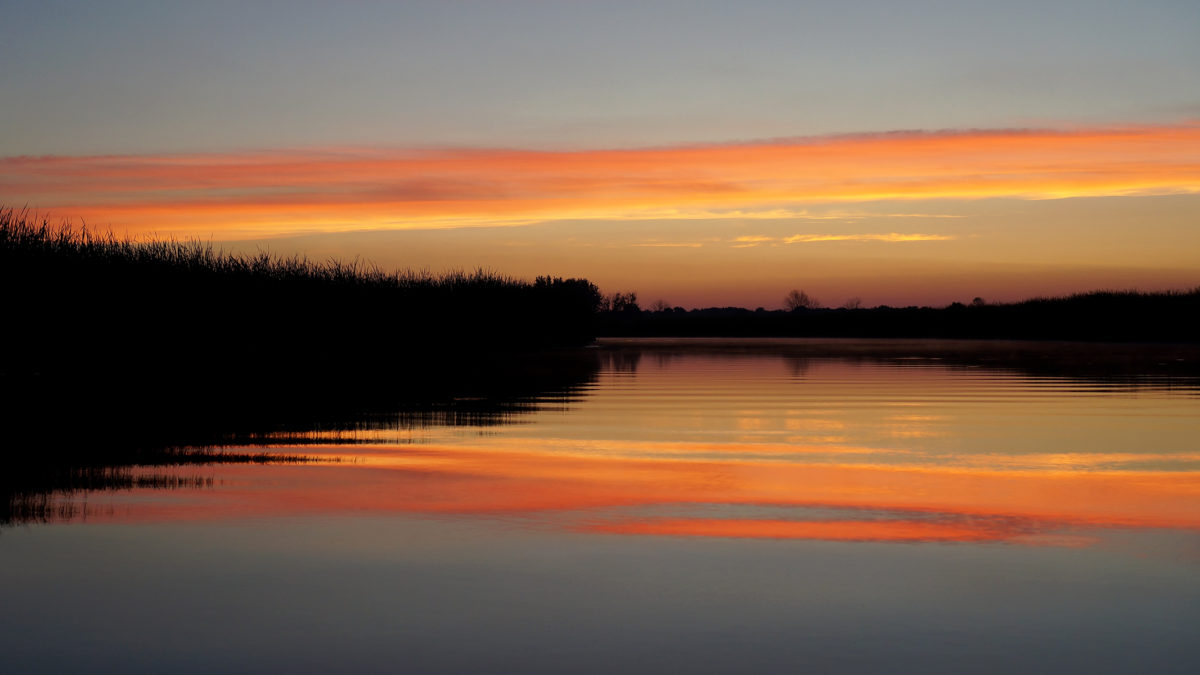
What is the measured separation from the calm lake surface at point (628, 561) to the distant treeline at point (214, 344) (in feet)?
20.0

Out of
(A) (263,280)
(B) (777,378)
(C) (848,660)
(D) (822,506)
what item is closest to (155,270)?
(A) (263,280)

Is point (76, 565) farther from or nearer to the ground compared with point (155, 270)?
nearer to the ground

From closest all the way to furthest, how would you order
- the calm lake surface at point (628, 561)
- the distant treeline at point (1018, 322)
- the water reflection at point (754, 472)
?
1. the calm lake surface at point (628, 561)
2. the water reflection at point (754, 472)
3. the distant treeline at point (1018, 322)

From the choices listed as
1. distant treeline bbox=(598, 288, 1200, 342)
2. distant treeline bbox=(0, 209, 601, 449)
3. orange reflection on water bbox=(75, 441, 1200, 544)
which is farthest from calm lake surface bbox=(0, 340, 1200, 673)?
distant treeline bbox=(598, 288, 1200, 342)

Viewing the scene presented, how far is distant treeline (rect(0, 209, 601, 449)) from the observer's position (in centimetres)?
1800

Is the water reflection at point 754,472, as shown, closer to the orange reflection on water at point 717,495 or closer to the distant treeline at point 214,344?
the orange reflection on water at point 717,495

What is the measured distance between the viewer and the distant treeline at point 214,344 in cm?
1800

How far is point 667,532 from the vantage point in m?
7.62

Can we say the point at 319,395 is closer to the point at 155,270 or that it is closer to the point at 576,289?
the point at 155,270

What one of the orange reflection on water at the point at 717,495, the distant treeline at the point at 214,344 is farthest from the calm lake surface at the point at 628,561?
the distant treeline at the point at 214,344

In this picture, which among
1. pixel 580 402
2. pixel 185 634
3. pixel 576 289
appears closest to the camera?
pixel 185 634

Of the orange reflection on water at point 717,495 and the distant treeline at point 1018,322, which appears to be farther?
the distant treeline at point 1018,322

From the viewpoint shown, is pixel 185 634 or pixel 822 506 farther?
pixel 822 506

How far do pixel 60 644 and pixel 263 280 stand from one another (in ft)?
107
